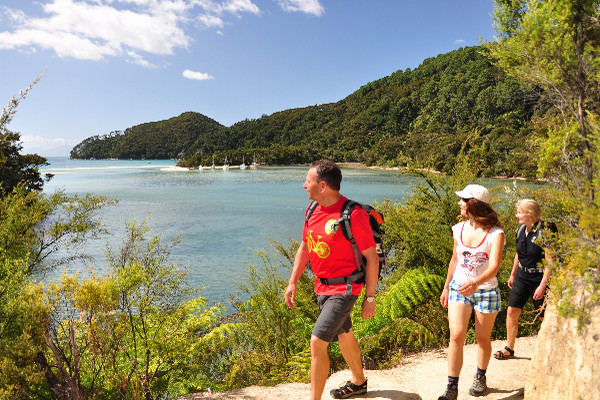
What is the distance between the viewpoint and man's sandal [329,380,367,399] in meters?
3.12

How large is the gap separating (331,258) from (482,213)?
3.85 ft

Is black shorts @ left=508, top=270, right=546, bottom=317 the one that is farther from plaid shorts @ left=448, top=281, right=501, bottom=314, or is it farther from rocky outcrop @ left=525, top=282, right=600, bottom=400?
rocky outcrop @ left=525, top=282, right=600, bottom=400

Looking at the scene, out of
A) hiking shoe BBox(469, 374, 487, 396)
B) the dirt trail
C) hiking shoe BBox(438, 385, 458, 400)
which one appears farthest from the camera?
the dirt trail

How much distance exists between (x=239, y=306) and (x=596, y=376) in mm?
5026

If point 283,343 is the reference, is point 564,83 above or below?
above

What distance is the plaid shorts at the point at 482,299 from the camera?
2.87 metres

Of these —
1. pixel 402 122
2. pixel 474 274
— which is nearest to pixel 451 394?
pixel 474 274

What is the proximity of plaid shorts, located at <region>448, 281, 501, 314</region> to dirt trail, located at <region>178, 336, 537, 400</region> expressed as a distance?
0.73 m

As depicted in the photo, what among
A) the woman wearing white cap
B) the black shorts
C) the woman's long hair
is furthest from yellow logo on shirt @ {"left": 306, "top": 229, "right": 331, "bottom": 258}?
the black shorts

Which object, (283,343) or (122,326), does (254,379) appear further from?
(122,326)

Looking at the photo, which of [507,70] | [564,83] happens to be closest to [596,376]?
[564,83]

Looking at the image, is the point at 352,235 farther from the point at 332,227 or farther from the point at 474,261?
the point at 474,261

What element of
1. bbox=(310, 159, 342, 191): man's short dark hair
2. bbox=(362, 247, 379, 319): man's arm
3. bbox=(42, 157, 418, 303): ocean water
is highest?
bbox=(310, 159, 342, 191): man's short dark hair

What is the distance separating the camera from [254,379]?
5109mm
